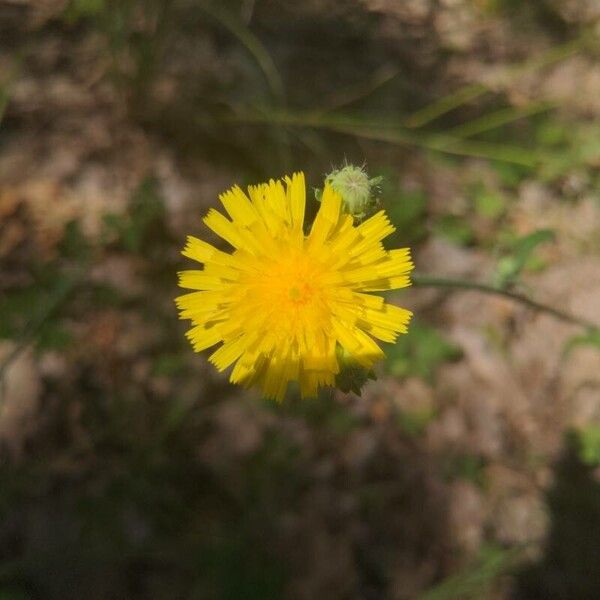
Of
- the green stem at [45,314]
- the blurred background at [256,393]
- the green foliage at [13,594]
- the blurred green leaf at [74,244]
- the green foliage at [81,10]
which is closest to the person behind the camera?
the green foliage at [13,594]

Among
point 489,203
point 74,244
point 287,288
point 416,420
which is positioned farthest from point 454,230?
point 74,244

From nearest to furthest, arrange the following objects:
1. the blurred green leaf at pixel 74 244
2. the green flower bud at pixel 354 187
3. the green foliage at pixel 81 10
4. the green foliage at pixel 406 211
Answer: the green flower bud at pixel 354 187, the blurred green leaf at pixel 74 244, the green foliage at pixel 81 10, the green foliage at pixel 406 211

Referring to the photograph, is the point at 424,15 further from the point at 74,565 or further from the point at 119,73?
the point at 74,565

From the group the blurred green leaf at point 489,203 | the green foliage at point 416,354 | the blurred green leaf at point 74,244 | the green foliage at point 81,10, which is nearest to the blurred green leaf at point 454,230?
the blurred green leaf at point 489,203

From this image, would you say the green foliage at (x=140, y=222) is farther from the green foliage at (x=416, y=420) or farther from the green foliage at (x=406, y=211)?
the green foliage at (x=416, y=420)

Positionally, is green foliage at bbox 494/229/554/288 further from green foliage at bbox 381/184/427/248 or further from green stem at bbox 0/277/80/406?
green stem at bbox 0/277/80/406

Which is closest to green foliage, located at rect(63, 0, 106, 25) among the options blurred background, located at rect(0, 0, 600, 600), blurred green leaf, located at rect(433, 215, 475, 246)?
blurred background, located at rect(0, 0, 600, 600)

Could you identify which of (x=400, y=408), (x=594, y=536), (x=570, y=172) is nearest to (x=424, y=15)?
(x=570, y=172)
